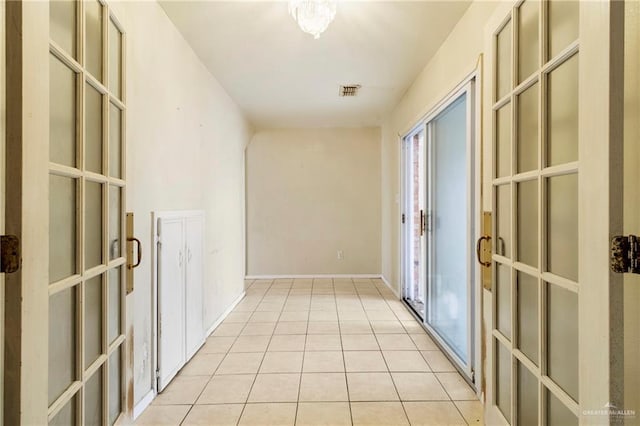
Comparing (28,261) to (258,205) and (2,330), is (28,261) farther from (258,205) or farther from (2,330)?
(258,205)

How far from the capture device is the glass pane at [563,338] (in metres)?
1.00

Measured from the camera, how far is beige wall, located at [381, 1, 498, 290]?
84.0 inches

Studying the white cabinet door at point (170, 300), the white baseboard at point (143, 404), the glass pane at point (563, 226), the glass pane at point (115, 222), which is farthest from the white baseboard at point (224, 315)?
the glass pane at point (563, 226)

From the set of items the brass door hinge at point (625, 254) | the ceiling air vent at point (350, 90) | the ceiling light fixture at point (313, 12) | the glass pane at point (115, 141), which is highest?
the ceiling air vent at point (350, 90)

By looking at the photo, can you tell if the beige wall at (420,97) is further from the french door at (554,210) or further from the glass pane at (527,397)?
the glass pane at (527,397)

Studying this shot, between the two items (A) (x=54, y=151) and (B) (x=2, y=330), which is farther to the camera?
(A) (x=54, y=151)

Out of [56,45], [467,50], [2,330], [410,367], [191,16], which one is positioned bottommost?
[410,367]

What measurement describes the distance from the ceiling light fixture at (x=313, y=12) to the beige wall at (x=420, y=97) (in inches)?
36.5

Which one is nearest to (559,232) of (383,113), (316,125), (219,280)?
(219,280)

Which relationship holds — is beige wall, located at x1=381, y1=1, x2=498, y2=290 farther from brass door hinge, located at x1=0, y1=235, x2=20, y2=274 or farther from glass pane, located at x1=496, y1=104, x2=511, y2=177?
brass door hinge, located at x1=0, y1=235, x2=20, y2=274

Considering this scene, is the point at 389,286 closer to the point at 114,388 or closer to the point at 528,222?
the point at 528,222

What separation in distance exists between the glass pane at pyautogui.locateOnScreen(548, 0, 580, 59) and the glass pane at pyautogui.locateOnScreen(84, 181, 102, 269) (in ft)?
5.24

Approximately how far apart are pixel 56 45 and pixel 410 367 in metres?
2.67

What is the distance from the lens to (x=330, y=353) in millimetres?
2746
